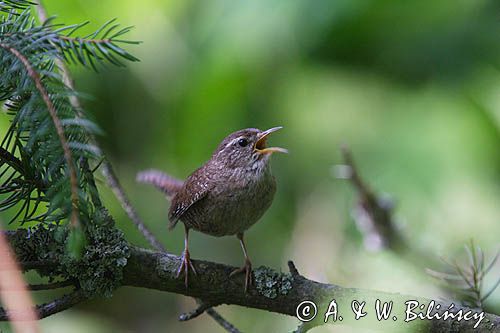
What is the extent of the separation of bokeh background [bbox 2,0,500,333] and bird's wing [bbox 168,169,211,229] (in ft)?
4.17

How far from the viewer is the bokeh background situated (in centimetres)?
410

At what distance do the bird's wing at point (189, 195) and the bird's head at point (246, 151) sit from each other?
0.15 meters

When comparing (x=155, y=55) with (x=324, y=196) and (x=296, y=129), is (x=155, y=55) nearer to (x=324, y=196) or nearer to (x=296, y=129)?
(x=296, y=129)

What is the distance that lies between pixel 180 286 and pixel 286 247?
8.12 feet

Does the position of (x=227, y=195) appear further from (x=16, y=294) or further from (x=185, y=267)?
(x=16, y=294)

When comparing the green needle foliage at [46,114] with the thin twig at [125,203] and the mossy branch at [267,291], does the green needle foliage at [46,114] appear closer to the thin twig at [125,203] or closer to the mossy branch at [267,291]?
the mossy branch at [267,291]

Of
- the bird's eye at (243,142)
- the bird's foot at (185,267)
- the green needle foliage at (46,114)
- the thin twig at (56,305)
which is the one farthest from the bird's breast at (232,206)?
the green needle foliage at (46,114)

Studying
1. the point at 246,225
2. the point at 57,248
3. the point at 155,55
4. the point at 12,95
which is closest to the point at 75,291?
the point at 57,248

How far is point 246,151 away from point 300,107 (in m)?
1.70

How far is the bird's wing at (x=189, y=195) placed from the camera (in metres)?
2.68

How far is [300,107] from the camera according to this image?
459 centimetres

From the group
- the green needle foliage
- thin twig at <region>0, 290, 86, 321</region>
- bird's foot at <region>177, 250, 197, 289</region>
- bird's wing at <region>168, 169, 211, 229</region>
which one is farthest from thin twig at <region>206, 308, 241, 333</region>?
the green needle foliage

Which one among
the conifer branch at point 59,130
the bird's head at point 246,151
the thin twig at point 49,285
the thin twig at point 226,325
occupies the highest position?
the conifer branch at point 59,130

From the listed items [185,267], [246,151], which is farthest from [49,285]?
[246,151]
